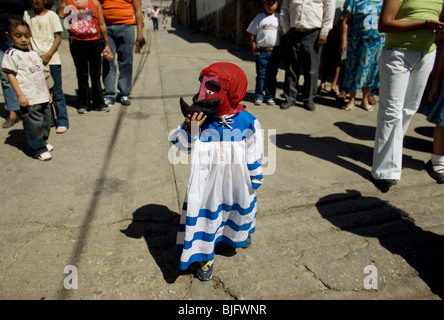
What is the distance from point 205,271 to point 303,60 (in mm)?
4080

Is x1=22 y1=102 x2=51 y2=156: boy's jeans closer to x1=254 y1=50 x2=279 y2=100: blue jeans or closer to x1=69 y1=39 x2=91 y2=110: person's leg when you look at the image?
x1=69 y1=39 x2=91 y2=110: person's leg

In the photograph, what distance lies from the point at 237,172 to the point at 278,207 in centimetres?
104

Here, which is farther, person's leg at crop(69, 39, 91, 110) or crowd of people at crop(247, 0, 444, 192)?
person's leg at crop(69, 39, 91, 110)

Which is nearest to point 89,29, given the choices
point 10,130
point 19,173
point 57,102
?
point 57,102

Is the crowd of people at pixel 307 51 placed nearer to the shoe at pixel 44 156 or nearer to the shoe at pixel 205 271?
the shoe at pixel 44 156

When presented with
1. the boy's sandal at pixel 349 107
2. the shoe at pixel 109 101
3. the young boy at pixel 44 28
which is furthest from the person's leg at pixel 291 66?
the young boy at pixel 44 28

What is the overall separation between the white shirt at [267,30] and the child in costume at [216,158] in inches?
135

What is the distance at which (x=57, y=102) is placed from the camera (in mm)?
4148

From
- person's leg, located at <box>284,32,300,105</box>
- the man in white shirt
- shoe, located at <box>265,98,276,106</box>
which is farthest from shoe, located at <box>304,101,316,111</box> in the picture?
shoe, located at <box>265,98,276,106</box>

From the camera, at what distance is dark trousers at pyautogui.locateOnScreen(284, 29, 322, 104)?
16.5 ft

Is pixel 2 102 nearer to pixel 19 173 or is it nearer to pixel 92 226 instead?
pixel 19 173

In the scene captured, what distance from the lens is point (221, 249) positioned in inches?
97.0

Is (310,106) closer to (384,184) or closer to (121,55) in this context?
(384,184)

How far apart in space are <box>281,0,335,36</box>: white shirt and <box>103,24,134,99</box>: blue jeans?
2.46m
